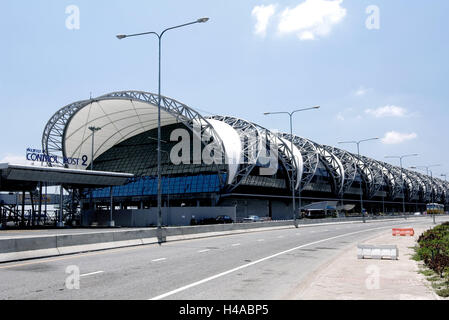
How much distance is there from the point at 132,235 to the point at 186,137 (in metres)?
57.1

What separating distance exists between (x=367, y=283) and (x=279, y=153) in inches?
2659

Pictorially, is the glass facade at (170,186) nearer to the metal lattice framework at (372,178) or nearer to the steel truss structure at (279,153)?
the steel truss structure at (279,153)

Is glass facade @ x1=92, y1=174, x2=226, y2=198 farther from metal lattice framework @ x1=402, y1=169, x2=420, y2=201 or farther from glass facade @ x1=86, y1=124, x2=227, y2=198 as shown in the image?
metal lattice framework @ x1=402, y1=169, x2=420, y2=201

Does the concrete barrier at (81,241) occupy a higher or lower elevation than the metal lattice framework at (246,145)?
lower

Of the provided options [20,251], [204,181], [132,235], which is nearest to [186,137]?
[204,181]

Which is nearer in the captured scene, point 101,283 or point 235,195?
point 101,283

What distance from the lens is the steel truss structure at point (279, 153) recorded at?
5981cm

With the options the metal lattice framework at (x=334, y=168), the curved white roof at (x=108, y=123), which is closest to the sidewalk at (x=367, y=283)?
the curved white roof at (x=108, y=123)

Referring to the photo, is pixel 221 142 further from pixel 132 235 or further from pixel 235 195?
pixel 132 235

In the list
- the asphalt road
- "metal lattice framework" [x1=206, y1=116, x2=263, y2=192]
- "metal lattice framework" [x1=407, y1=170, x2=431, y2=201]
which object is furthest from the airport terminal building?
"metal lattice framework" [x1=407, y1=170, x2=431, y2=201]

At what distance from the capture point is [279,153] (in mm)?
76812

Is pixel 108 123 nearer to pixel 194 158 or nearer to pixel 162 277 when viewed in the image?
pixel 194 158

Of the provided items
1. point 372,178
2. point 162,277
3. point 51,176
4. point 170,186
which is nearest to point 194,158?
point 170,186

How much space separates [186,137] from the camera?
79438mm
